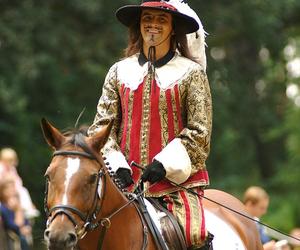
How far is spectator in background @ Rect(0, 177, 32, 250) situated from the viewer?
1140 centimetres

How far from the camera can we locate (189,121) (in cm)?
688

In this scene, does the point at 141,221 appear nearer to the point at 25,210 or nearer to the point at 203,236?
the point at 203,236

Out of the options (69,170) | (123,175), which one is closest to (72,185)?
(69,170)

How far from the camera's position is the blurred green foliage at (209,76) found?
68.9 ft

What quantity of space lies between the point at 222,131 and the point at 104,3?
5.22m

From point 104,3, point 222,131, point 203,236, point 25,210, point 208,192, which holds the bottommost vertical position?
point 203,236

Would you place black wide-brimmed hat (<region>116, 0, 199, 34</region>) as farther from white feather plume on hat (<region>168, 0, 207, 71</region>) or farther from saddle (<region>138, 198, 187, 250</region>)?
saddle (<region>138, 198, 187, 250</region>)

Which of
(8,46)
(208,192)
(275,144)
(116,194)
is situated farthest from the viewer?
(275,144)

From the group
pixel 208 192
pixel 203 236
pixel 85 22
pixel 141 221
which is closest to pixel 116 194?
pixel 141 221

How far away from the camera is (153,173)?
6.55 meters

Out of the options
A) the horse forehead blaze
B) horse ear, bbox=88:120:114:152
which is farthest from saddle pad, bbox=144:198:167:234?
the horse forehead blaze

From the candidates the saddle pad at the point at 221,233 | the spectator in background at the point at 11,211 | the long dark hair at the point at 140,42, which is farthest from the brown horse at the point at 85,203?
the spectator in background at the point at 11,211

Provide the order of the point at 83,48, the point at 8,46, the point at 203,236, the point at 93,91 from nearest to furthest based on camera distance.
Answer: the point at 203,236, the point at 8,46, the point at 83,48, the point at 93,91

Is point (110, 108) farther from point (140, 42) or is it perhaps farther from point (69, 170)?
point (69, 170)
